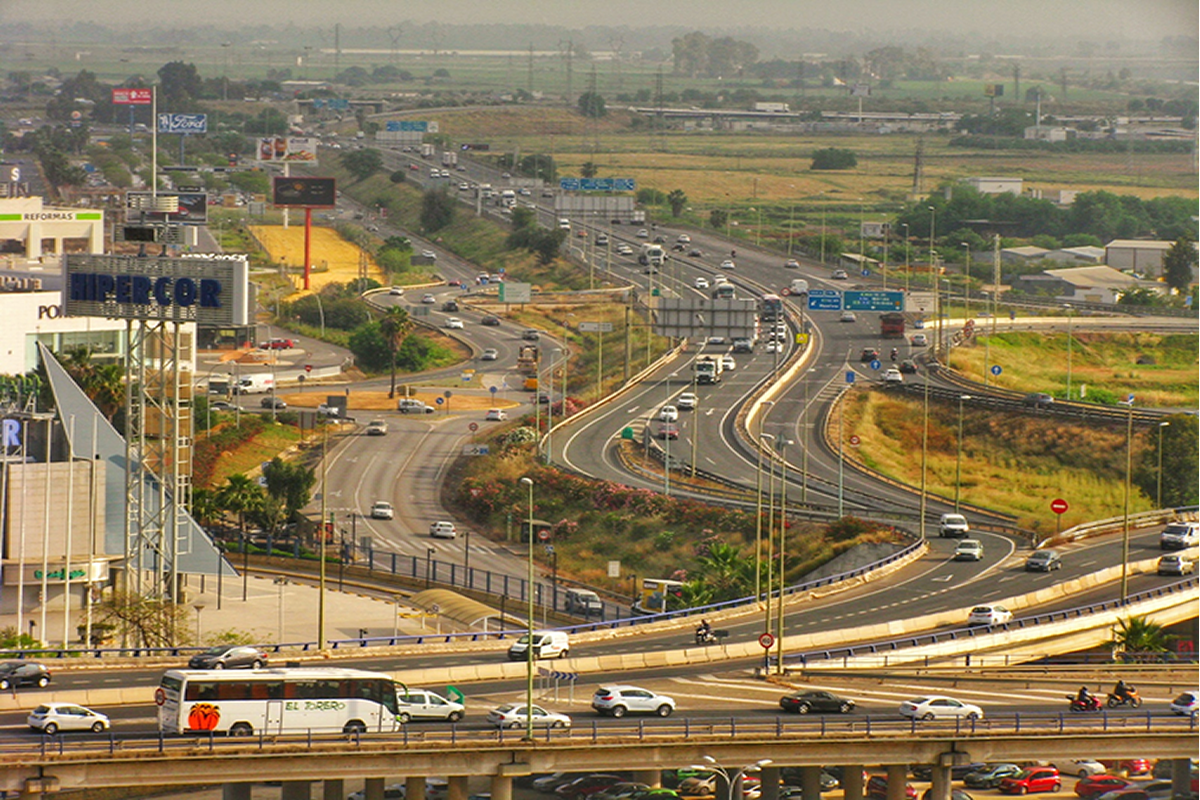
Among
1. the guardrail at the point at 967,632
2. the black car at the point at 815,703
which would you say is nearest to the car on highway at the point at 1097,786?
the guardrail at the point at 967,632

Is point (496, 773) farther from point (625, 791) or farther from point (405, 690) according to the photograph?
point (625, 791)

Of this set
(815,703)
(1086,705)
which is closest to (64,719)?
(815,703)

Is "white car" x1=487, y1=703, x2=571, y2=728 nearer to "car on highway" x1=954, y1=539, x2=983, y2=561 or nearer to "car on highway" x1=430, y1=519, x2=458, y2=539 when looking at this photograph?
"car on highway" x1=954, y1=539, x2=983, y2=561

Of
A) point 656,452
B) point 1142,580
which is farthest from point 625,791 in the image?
point 656,452

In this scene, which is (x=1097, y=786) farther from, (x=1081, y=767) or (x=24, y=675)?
(x=24, y=675)

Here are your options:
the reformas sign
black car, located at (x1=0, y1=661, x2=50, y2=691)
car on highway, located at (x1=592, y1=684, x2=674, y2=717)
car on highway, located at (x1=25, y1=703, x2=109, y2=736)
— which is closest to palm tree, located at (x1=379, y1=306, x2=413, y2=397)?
the reformas sign

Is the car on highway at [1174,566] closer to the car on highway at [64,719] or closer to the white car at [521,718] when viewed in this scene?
the white car at [521,718]
